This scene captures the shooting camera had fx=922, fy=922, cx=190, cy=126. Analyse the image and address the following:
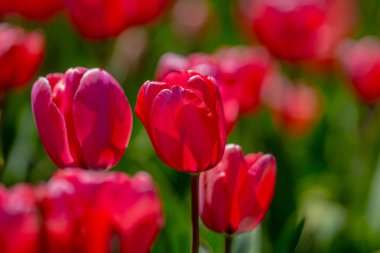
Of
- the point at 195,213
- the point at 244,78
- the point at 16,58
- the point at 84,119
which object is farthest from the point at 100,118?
the point at 244,78

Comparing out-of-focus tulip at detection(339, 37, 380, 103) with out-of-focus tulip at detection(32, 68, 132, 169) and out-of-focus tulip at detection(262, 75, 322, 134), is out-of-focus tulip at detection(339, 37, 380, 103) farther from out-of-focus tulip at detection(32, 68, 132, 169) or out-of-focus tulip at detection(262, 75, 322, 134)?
out-of-focus tulip at detection(32, 68, 132, 169)

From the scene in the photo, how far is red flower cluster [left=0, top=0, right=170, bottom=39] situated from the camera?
5.32 ft

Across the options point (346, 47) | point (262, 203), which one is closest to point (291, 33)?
point (346, 47)

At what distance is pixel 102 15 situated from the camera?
1.61m

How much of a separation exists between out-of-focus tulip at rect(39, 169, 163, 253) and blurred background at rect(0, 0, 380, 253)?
26cm

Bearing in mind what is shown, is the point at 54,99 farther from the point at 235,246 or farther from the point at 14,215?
the point at 235,246

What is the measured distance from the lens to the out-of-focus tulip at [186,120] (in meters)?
0.84

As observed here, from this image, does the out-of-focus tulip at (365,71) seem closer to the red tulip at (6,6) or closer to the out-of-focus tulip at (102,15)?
the out-of-focus tulip at (102,15)

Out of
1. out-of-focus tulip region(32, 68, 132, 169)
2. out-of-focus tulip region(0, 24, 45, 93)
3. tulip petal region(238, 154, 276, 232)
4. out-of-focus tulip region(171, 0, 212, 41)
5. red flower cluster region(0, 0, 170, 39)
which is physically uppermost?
out-of-focus tulip region(32, 68, 132, 169)

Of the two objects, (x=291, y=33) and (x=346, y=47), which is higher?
(x=291, y=33)

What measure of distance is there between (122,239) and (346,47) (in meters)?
1.20

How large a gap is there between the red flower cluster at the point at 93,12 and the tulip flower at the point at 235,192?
29.9 inches

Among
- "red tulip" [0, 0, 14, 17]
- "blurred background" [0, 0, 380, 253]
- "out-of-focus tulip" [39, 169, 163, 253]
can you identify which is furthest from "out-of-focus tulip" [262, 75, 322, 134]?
"out-of-focus tulip" [39, 169, 163, 253]

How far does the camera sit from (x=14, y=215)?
2.27 ft
